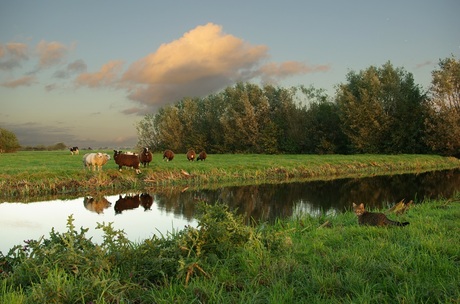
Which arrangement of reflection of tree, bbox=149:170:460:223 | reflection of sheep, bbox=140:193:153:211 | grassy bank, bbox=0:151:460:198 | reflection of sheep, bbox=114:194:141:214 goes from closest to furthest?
reflection of tree, bbox=149:170:460:223 < reflection of sheep, bbox=114:194:141:214 < reflection of sheep, bbox=140:193:153:211 < grassy bank, bbox=0:151:460:198

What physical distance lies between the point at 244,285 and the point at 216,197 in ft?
48.9

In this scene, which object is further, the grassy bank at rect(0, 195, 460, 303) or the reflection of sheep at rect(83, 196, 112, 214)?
the reflection of sheep at rect(83, 196, 112, 214)

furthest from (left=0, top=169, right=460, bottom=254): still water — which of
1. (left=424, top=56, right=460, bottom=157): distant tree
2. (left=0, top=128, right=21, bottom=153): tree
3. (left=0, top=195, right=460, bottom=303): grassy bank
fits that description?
(left=0, top=128, right=21, bottom=153): tree

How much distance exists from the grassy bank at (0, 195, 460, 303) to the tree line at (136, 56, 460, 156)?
2021 inches

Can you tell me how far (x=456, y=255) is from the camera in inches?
233

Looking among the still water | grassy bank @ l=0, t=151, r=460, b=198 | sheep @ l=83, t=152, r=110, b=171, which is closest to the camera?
the still water

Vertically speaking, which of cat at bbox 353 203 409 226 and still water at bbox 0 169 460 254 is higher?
cat at bbox 353 203 409 226

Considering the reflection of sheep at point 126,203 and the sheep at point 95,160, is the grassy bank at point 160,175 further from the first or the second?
the reflection of sheep at point 126,203

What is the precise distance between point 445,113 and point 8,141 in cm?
8003

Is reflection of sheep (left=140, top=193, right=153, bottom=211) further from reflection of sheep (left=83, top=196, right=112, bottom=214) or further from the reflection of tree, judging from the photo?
reflection of sheep (left=83, top=196, right=112, bottom=214)

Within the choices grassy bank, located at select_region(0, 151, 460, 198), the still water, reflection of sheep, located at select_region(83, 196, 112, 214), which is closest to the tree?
grassy bank, located at select_region(0, 151, 460, 198)

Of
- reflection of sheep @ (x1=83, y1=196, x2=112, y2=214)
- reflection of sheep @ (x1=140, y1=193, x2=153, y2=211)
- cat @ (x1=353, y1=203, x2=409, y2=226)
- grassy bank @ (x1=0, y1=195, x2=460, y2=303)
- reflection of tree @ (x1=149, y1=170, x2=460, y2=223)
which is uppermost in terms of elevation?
grassy bank @ (x1=0, y1=195, x2=460, y2=303)

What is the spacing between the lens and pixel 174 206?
17.0 metres

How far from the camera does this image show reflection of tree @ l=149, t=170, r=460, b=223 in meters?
16.4
